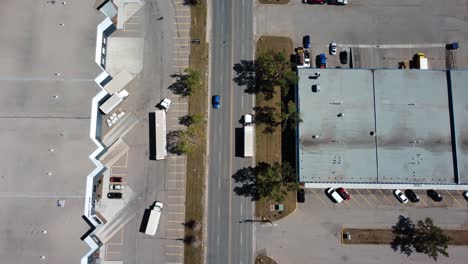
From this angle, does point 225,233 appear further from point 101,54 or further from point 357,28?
point 357,28

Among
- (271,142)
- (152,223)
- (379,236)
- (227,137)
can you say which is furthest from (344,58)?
(152,223)

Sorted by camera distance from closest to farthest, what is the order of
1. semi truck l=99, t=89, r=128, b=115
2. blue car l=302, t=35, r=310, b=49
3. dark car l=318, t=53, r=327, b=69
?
semi truck l=99, t=89, r=128, b=115 < dark car l=318, t=53, r=327, b=69 < blue car l=302, t=35, r=310, b=49

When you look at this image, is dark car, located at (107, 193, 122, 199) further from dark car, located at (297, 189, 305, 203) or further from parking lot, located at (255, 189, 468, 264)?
dark car, located at (297, 189, 305, 203)

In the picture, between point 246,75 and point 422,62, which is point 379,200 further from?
point 246,75

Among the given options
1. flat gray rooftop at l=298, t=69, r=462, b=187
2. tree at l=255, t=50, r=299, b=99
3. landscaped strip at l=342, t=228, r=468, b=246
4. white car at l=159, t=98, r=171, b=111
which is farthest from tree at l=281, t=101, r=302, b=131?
white car at l=159, t=98, r=171, b=111

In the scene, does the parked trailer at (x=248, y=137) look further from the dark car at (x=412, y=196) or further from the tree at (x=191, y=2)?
the dark car at (x=412, y=196)

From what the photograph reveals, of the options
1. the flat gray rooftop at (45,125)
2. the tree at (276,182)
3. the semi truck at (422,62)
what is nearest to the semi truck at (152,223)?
the flat gray rooftop at (45,125)
